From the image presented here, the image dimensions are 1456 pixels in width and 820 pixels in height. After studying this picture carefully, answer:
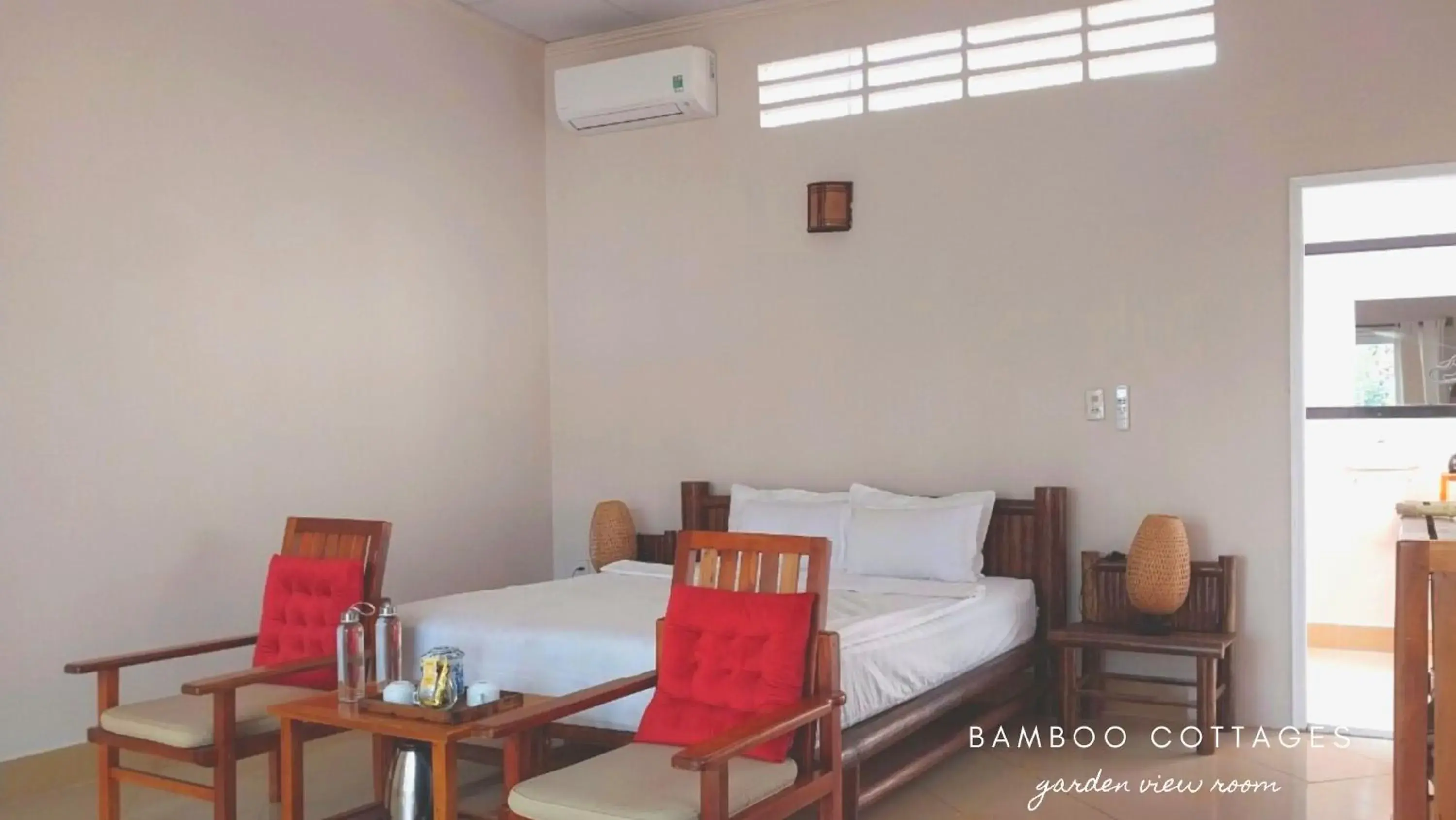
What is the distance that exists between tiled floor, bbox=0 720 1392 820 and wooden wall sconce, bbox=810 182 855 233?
2285mm

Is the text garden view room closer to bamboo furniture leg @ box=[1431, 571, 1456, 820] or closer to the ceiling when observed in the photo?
the ceiling

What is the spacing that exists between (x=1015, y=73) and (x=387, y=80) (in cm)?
264

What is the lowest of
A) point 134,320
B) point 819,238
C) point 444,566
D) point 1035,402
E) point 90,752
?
point 90,752

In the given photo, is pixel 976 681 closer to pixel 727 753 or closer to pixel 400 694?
pixel 727 753

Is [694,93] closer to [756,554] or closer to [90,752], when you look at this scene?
[756,554]

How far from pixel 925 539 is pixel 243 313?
272 centimetres

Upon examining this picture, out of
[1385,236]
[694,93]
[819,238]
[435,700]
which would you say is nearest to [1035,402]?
[819,238]

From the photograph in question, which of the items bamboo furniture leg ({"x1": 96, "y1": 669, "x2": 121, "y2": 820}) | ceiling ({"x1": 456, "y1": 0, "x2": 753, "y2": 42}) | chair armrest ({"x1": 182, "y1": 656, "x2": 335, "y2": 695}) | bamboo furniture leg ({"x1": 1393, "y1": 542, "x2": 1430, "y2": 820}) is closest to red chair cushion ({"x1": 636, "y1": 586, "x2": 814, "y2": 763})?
chair armrest ({"x1": 182, "y1": 656, "x2": 335, "y2": 695})

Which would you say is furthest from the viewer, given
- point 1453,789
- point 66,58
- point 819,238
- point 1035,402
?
point 819,238

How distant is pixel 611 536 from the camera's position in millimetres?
5742

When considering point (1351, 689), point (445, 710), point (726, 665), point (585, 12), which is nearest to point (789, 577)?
point (726, 665)

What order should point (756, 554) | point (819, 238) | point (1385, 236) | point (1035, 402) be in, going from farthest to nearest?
1. point (1385, 236)
2. point (819, 238)
3. point (1035, 402)
4. point (756, 554)

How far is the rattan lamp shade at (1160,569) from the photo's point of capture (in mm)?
4504

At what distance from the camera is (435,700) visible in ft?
9.88
